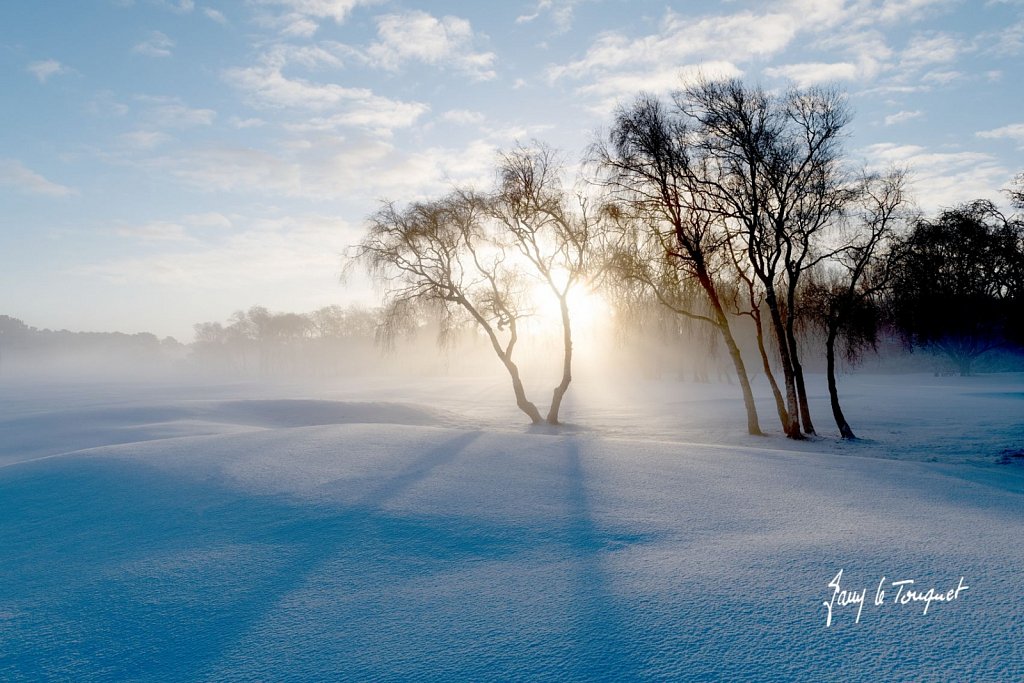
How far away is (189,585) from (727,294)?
15966 millimetres

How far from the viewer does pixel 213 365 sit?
125 meters

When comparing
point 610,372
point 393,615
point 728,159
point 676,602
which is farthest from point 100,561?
point 610,372

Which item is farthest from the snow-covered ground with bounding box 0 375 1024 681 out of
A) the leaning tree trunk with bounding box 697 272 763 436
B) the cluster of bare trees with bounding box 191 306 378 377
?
the cluster of bare trees with bounding box 191 306 378 377

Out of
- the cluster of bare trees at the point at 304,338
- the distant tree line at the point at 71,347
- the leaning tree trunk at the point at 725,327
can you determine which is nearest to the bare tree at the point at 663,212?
the leaning tree trunk at the point at 725,327

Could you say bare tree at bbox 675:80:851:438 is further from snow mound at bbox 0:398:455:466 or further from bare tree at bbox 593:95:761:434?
snow mound at bbox 0:398:455:466

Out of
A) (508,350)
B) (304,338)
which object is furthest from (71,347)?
(508,350)

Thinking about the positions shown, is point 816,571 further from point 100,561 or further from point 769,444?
point 769,444

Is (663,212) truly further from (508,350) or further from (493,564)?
(493,564)

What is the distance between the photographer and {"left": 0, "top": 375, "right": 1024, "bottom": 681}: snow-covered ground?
306cm
